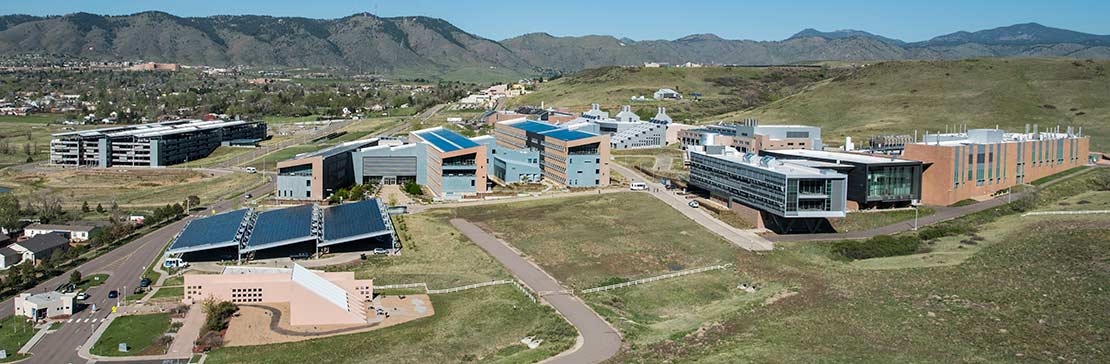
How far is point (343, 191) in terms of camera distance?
59.7 m

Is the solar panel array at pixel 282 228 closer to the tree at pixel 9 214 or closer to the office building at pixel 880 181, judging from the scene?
the tree at pixel 9 214

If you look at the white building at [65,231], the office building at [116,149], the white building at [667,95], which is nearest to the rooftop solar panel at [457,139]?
the white building at [65,231]

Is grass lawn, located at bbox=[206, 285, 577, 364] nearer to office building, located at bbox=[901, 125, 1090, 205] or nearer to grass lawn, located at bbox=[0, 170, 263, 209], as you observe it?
office building, located at bbox=[901, 125, 1090, 205]

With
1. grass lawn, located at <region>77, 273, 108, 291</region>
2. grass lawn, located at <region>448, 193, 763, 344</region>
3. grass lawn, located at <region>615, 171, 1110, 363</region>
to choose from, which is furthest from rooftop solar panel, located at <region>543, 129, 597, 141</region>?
grass lawn, located at <region>77, 273, 108, 291</region>

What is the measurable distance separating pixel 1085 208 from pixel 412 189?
39.2 metres

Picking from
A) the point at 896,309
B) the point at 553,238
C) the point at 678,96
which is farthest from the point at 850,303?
the point at 678,96

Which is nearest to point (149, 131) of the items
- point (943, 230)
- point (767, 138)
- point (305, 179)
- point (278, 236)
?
point (305, 179)

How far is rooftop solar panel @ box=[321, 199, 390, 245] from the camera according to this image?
4200 centimetres

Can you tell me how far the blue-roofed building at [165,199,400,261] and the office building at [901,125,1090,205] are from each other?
31.3 m

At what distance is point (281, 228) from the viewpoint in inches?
1713

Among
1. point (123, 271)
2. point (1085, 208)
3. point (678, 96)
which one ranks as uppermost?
point (678, 96)

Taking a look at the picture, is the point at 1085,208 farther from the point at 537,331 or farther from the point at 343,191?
the point at 343,191

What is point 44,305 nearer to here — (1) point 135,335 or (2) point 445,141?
(1) point 135,335

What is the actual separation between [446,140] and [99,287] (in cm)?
3338
